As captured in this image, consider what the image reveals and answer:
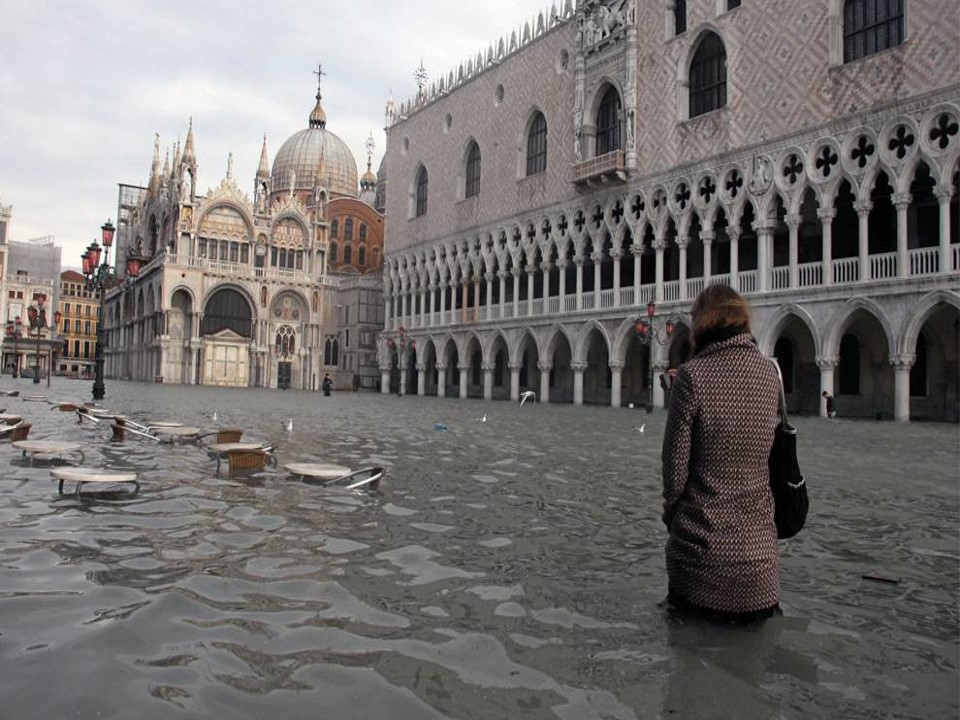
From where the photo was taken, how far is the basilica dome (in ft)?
231

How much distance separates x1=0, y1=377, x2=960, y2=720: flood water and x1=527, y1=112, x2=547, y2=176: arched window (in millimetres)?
31760

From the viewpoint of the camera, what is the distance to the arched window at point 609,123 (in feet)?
108

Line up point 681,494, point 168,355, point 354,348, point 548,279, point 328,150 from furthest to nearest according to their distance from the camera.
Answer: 1. point 328,150
2. point 354,348
3. point 168,355
4. point 548,279
5. point 681,494

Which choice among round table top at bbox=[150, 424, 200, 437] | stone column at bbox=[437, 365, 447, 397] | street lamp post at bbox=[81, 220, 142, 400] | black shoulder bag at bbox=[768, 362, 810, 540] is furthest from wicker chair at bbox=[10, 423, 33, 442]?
stone column at bbox=[437, 365, 447, 397]

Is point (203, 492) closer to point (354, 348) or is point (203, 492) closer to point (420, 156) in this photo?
point (420, 156)

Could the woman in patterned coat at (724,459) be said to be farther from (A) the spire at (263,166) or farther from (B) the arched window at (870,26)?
(A) the spire at (263,166)

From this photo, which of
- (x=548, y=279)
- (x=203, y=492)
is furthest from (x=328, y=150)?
(x=203, y=492)

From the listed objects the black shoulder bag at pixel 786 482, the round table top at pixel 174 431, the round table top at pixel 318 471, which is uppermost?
the black shoulder bag at pixel 786 482

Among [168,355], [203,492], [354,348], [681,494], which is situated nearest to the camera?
[681,494]

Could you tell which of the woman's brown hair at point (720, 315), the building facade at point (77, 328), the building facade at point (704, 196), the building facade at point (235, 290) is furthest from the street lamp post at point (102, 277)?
the building facade at point (77, 328)

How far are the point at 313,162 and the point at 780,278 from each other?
54.2 m

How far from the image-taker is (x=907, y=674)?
3295mm

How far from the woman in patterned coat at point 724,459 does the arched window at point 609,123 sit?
101 ft

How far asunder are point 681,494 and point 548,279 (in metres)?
33.1
